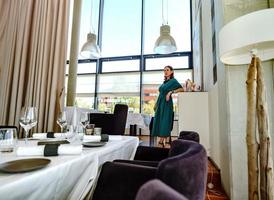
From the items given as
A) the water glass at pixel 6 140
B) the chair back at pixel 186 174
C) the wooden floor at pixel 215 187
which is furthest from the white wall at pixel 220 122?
the water glass at pixel 6 140

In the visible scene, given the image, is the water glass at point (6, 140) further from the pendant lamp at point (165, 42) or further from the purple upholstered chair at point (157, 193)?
the pendant lamp at point (165, 42)

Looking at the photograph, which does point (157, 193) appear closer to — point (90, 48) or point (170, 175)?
point (170, 175)

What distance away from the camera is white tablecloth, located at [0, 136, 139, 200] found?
1.74 ft

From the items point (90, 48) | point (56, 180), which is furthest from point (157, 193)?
point (90, 48)

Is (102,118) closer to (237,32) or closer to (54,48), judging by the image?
(54,48)

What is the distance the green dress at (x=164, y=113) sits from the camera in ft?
9.95

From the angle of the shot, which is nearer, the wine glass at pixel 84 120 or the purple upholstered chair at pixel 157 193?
the purple upholstered chair at pixel 157 193

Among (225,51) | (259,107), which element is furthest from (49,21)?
(259,107)

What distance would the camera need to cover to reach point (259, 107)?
1.14 m

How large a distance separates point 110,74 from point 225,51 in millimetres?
5615

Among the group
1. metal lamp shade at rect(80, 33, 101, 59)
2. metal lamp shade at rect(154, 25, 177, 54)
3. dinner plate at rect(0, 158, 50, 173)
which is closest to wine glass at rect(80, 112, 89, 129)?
dinner plate at rect(0, 158, 50, 173)

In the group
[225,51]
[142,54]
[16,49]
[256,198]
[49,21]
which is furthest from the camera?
[142,54]

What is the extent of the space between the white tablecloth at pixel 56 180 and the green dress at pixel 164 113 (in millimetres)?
2049

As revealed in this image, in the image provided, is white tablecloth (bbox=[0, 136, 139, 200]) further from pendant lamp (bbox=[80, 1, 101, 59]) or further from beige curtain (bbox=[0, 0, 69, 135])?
pendant lamp (bbox=[80, 1, 101, 59])
